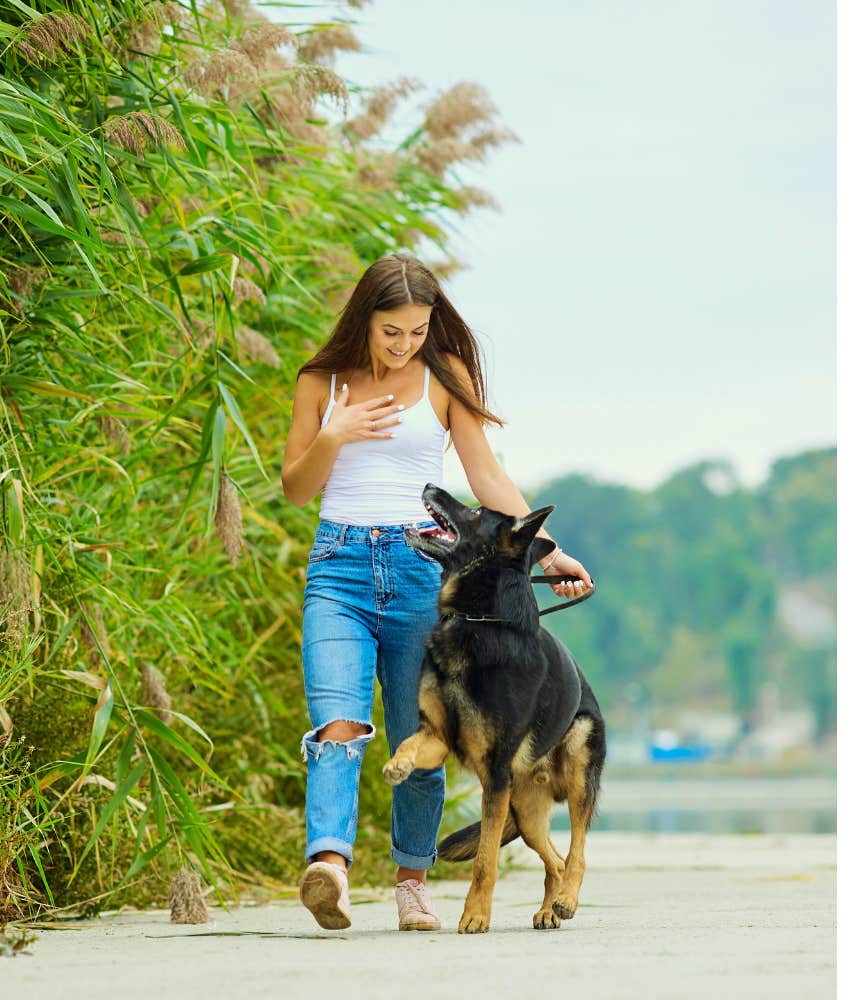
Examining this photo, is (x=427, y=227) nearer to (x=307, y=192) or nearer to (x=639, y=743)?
(x=307, y=192)

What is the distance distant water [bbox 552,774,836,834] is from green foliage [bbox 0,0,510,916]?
319 inches

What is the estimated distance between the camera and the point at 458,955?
3.34 meters

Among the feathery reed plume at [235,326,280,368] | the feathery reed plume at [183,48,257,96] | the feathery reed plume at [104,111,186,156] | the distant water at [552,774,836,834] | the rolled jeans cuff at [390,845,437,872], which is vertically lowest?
the distant water at [552,774,836,834]

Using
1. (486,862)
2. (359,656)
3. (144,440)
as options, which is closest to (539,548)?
(359,656)

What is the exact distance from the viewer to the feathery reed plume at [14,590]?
4.16 m

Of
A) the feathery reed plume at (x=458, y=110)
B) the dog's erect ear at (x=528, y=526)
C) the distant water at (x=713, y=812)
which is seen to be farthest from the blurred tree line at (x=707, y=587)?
the dog's erect ear at (x=528, y=526)

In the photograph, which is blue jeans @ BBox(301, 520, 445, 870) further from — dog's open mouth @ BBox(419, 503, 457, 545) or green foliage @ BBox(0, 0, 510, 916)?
green foliage @ BBox(0, 0, 510, 916)

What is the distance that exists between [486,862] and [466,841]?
1.81 feet

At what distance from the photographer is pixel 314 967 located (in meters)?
3.17

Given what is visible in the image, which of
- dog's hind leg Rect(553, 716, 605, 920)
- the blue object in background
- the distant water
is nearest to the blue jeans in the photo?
dog's hind leg Rect(553, 716, 605, 920)

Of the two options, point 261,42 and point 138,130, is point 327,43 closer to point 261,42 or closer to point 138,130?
point 261,42

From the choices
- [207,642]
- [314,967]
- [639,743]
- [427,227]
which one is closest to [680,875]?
[207,642]

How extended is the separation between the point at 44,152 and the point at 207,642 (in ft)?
6.85

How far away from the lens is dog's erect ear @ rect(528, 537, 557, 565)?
4.10 meters
